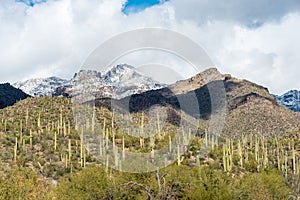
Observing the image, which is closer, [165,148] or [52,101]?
[165,148]

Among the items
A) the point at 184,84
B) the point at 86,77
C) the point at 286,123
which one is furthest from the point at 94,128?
the point at 184,84

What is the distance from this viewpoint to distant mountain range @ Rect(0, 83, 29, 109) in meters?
103

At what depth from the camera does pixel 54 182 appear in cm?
4528

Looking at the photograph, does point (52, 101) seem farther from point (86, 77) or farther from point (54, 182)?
point (54, 182)

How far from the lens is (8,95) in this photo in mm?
111562

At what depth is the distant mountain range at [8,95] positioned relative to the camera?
103m

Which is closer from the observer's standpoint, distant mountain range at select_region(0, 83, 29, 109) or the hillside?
the hillside

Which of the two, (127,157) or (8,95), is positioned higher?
(8,95)

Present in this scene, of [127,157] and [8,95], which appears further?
[8,95]

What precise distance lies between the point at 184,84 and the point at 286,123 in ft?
121

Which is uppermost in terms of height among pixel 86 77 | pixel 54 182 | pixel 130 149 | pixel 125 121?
pixel 86 77

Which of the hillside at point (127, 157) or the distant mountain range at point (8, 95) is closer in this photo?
the hillside at point (127, 157)

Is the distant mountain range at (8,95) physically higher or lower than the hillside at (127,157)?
higher

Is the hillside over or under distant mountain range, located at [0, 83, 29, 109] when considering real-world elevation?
under
